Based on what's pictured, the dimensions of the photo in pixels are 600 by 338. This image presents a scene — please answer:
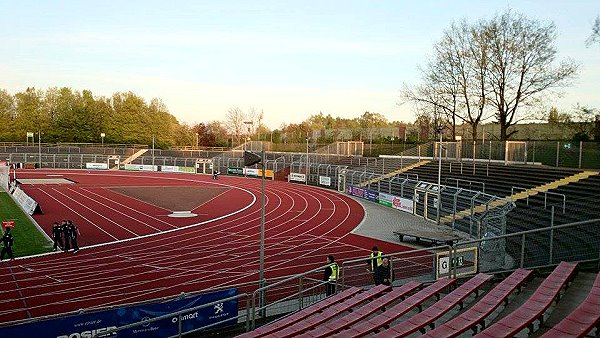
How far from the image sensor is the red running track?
16.4m

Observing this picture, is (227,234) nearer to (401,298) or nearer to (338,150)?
(401,298)

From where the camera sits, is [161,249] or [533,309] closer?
[533,309]

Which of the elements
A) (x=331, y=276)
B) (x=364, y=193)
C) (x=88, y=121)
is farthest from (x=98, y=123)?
(x=331, y=276)

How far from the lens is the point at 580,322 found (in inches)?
270

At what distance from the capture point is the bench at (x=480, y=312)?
295 inches

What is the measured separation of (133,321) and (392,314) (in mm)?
5693

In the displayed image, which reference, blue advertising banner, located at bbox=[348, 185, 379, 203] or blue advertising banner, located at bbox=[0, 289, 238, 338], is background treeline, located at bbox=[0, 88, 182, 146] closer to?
blue advertising banner, located at bbox=[348, 185, 379, 203]

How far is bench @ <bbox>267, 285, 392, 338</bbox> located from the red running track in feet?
24.8

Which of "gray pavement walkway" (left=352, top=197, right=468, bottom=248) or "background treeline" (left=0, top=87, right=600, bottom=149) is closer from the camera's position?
"gray pavement walkway" (left=352, top=197, right=468, bottom=248)

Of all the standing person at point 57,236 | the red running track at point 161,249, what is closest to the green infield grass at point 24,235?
the standing person at point 57,236

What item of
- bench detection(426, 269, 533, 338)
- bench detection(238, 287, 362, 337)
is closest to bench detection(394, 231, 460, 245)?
bench detection(238, 287, 362, 337)

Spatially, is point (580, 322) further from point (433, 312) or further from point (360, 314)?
point (360, 314)

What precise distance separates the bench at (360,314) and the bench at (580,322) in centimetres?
315

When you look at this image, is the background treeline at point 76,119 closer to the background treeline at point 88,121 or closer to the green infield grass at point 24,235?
the background treeline at point 88,121
